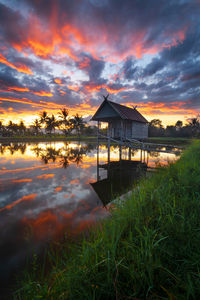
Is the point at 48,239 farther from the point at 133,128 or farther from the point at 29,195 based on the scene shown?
the point at 133,128

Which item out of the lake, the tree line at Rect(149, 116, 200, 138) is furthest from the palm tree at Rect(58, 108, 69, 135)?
the lake

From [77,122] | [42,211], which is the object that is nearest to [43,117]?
[77,122]

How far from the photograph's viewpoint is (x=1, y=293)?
1.64m

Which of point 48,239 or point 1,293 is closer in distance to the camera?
point 1,293

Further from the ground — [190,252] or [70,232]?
[190,252]

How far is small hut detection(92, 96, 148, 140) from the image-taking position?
14.5 meters

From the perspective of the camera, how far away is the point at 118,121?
1656 cm

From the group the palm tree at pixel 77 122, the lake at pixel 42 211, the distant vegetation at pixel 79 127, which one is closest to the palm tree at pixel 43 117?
the distant vegetation at pixel 79 127

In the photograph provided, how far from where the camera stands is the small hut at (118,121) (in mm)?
14548

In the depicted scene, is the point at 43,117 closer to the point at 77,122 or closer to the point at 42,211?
the point at 77,122

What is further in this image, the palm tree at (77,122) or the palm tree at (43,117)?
the palm tree at (43,117)

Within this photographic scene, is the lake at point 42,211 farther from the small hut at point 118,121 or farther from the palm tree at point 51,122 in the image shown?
the palm tree at point 51,122

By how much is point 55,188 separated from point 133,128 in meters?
13.7

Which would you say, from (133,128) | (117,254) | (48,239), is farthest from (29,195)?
(133,128)
